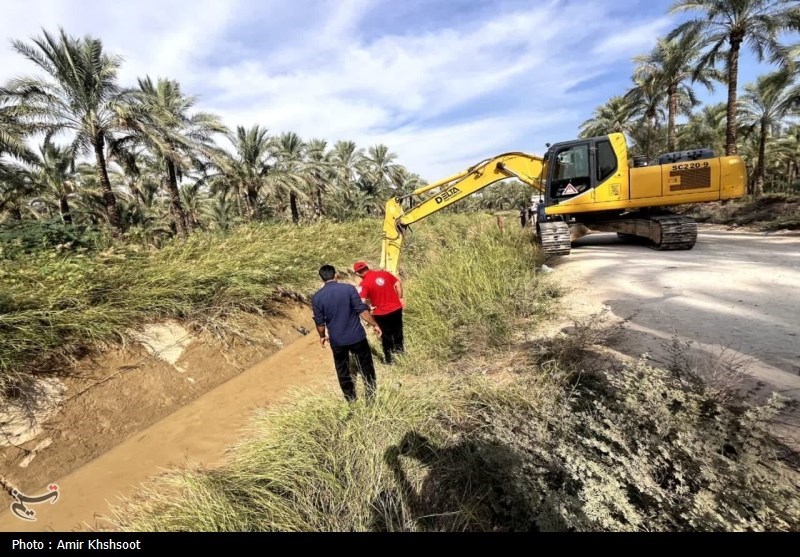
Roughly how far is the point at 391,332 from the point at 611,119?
34814 millimetres

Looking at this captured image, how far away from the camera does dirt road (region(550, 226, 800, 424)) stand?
3.36 metres

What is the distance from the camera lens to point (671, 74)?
1969 cm

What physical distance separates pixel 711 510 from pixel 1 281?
7659 mm

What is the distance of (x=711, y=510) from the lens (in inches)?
65.2

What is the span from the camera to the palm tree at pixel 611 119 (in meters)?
28.2

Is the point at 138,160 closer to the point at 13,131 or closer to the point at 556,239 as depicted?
the point at 13,131

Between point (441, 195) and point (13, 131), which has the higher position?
point (13, 131)

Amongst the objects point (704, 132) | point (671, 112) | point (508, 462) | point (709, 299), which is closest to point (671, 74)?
point (671, 112)

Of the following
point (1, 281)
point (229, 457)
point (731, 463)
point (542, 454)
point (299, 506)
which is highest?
point (1, 281)

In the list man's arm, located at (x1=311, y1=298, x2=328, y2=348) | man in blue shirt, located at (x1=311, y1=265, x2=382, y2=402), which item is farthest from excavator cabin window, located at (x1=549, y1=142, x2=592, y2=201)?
man's arm, located at (x1=311, y1=298, x2=328, y2=348)

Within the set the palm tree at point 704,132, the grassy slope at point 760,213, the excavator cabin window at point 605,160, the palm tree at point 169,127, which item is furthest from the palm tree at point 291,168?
the palm tree at point 704,132

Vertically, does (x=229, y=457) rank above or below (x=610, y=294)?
below
